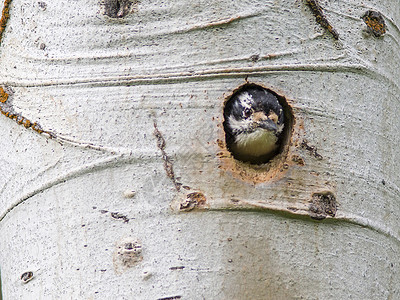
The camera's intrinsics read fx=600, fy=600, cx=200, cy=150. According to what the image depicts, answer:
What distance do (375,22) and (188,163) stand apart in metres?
0.46

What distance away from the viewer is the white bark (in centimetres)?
95

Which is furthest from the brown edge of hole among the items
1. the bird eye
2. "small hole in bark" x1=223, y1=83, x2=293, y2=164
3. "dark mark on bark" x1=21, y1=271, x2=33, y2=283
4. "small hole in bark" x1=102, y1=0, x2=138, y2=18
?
"dark mark on bark" x1=21, y1=271, x2=33, y2=283

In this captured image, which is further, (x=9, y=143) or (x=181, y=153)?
(x=9, y=143)

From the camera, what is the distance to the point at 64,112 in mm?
1023

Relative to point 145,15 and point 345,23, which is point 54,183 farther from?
point 345,23

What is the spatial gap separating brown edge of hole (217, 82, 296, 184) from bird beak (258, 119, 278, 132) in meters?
0.04

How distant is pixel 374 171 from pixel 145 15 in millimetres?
481

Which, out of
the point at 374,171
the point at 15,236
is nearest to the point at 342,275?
the point at 374,171

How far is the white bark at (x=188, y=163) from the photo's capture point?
3.11 feet

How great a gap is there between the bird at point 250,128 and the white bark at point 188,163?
0.13 ft

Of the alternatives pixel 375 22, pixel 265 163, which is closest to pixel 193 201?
pixel 265 163

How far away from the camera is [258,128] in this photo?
4.17 feet

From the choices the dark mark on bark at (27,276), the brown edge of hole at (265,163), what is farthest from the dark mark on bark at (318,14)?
the dark mark on bark at (27,276)

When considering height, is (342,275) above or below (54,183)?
below
